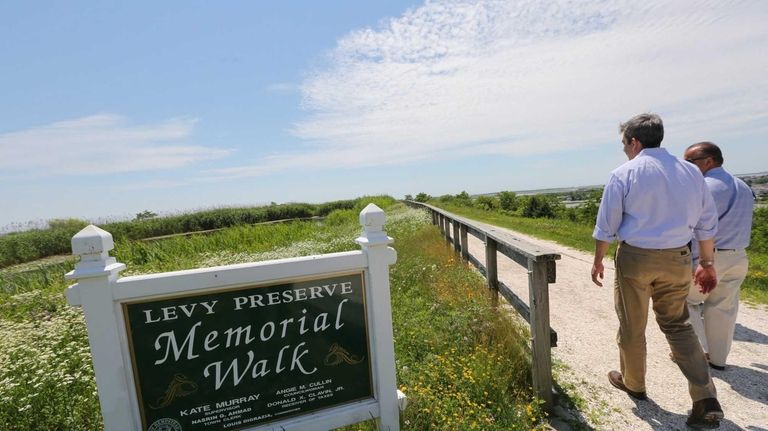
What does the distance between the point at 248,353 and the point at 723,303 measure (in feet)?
12.7

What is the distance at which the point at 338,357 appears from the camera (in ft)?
7.39

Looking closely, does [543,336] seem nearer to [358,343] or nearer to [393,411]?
[393,411]

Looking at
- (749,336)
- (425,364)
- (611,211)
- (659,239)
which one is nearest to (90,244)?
(425,364)

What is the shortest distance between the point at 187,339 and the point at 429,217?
1134 cm

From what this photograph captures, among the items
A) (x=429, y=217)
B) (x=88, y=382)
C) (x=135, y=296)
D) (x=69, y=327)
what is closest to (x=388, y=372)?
(x=135, y=296)

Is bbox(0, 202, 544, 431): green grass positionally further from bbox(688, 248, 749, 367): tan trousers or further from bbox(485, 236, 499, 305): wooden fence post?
bbox(688, 248, 749, 367): tan trousers

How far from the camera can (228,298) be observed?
6.60 ft

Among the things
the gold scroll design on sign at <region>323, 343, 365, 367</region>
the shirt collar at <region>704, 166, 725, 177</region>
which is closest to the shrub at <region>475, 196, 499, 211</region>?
the shirt collar at <region>704, 166, 725, 177</region>

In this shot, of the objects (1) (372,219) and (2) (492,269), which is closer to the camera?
(1) (372,219)

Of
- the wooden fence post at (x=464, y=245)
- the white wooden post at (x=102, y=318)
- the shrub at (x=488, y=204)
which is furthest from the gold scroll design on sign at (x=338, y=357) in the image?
the shrub at (x=488, y=204)

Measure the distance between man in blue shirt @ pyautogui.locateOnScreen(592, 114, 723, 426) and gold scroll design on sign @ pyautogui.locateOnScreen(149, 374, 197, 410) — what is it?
2.82m

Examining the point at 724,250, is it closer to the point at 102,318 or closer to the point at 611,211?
the point at 611,211

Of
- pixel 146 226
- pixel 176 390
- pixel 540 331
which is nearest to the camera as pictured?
pixel 176 390

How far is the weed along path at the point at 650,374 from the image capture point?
2.65 meters
